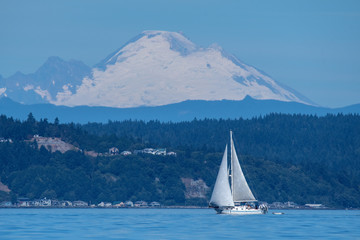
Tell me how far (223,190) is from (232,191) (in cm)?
598

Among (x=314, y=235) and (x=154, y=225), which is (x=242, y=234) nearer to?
(x=314, y=235)

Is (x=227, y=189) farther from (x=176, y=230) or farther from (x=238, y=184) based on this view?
(x=176, y=230)

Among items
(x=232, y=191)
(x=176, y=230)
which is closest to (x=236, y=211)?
(x=232, y=191)

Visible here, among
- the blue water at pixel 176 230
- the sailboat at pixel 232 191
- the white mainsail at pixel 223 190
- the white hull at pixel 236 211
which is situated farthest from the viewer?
the white hull at pixel 236 211

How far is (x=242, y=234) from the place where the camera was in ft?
411

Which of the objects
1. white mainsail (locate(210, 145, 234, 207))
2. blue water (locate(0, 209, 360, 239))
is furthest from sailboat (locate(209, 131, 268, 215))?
blue water (locate(0, 209, 360, 239))

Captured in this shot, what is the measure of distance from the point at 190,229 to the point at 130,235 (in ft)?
48.5

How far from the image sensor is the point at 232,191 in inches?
6993

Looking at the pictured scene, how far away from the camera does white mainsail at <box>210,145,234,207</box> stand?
563ft

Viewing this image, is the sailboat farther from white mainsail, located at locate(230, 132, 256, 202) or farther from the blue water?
the blue water

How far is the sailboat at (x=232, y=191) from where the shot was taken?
171875 mm

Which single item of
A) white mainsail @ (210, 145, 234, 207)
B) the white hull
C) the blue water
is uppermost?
Answer: white mainsail @ (210, 145, 234, 207)

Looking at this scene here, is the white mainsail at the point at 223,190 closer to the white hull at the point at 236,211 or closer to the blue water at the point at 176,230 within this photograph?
the white hull at the point at 236,211

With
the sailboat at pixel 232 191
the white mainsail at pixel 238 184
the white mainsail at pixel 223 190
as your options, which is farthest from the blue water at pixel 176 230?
the white mainsail at pixel 238 184
